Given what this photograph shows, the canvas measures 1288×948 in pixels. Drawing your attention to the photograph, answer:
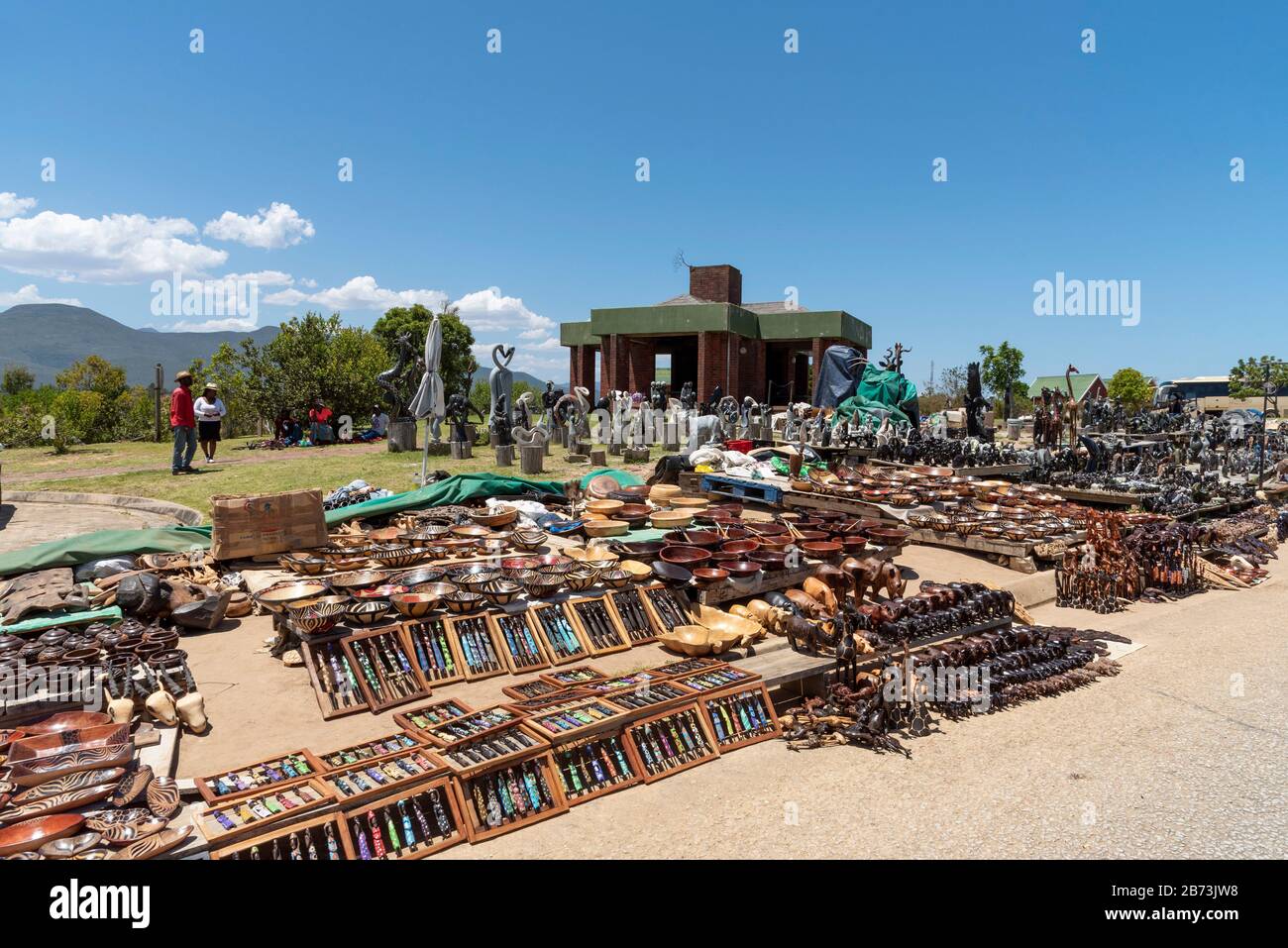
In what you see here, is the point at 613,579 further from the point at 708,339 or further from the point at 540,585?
the point at 708,339

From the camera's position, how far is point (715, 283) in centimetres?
3322

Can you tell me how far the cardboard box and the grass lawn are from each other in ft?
11.1

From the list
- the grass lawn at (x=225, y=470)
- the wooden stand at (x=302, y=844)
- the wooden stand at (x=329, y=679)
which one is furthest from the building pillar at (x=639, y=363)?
the wooden stand at (x=302, y=844)

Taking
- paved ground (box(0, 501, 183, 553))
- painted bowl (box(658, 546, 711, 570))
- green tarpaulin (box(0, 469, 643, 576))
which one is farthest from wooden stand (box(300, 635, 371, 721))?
paved ground (box(0, 501, 183, 553))

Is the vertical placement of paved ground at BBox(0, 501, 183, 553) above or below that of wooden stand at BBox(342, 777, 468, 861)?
above

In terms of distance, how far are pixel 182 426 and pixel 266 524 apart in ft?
22.2

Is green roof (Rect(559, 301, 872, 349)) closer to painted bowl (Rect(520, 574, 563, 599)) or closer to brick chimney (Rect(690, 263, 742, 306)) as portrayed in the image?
brick chimney (Rect(690, 263, 742, 306))

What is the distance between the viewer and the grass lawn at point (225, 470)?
11461 mm

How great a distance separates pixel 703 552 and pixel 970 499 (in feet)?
22.4

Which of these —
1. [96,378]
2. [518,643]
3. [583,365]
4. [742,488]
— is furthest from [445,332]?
[518,643]

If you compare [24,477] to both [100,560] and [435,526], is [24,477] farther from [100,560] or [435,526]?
[435,526]

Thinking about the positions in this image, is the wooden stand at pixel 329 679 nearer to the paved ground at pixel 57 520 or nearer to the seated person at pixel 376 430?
the paved ground at pixel 57 520

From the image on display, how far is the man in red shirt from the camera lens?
12.3 metres
